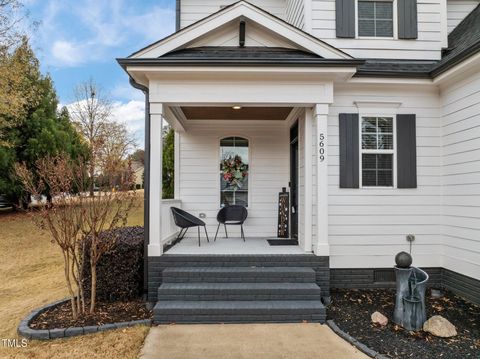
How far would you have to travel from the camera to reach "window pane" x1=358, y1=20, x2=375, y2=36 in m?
5.75

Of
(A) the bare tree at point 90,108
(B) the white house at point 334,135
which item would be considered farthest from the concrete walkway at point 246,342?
(A) the bare tree at point 90,108

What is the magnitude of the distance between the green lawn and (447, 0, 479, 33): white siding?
691 centimetres

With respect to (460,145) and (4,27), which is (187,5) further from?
(4,27)

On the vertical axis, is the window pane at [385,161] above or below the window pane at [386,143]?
below

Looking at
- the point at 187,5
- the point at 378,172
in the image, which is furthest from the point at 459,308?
the point at 187,5

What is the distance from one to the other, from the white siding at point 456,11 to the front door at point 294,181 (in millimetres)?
3706

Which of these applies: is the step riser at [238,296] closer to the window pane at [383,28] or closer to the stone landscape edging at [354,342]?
the stone landscape edging at [354,342]

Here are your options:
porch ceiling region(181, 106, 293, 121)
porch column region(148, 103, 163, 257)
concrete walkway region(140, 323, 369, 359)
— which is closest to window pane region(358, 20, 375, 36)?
porch ceiling region(181, 106, 293, 121)

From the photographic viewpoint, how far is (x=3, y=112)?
11.2 metres

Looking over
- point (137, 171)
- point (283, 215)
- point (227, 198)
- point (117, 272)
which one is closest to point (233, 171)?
point (227, 198)

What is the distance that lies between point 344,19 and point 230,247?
14.7ft

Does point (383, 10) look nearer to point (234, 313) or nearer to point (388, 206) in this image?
point (388, 206)

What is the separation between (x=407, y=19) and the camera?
5.66 m

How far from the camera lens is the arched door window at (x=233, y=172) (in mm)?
6840
